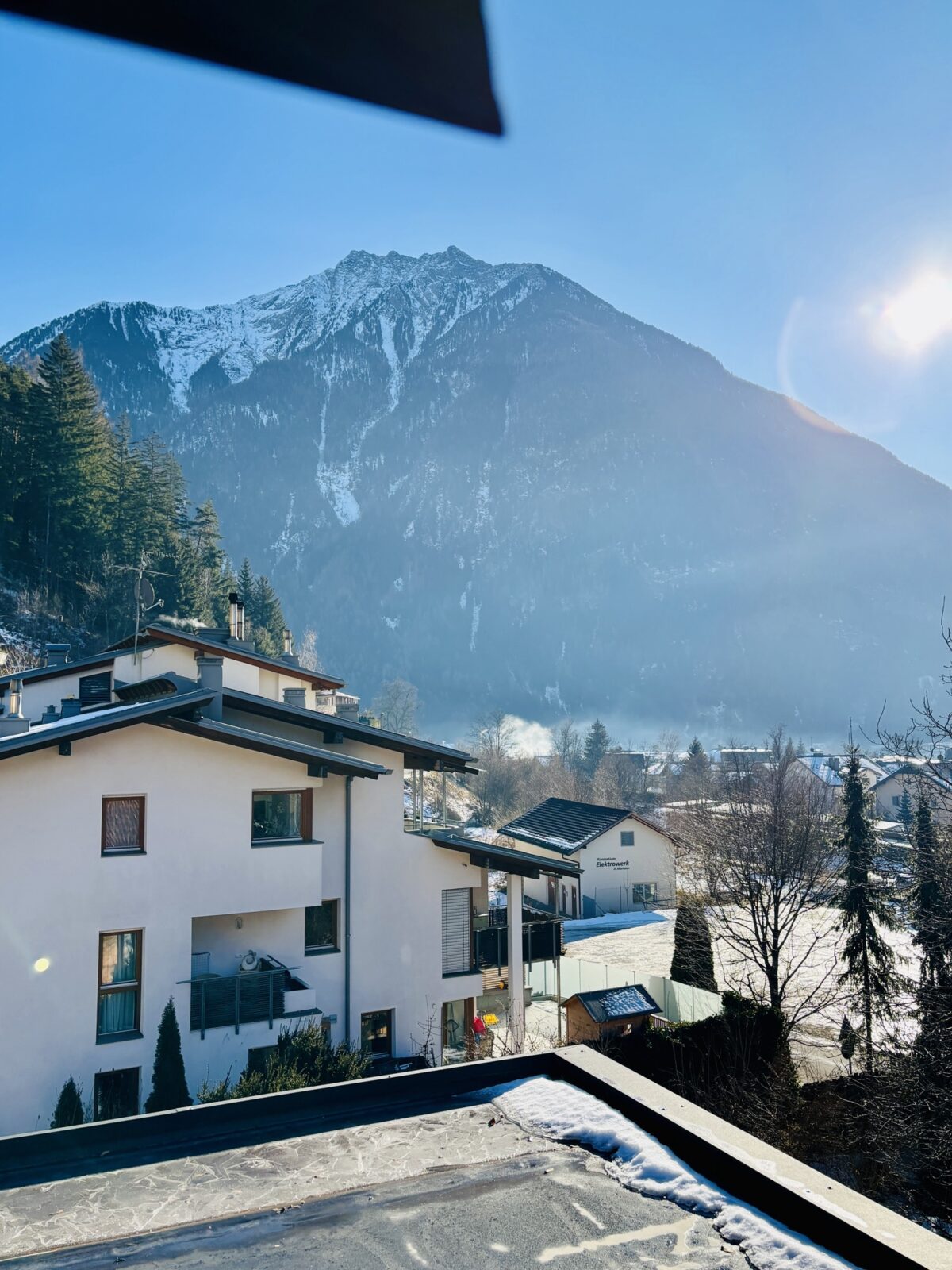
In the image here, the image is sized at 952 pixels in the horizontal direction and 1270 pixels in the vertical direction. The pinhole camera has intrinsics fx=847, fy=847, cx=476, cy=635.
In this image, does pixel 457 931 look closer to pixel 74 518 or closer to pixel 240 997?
pixel 240 997

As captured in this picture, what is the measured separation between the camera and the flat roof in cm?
402

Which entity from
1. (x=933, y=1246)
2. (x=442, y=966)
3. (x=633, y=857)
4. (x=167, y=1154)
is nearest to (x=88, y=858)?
(x=442, y=966)

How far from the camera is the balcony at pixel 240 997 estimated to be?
14109 millimetres

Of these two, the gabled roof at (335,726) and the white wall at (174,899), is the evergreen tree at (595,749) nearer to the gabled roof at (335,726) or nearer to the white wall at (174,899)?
the gabled roof at (335,726)

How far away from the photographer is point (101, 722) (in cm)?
1341

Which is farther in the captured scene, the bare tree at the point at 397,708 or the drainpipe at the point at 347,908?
the bare tree at the point at 397,708

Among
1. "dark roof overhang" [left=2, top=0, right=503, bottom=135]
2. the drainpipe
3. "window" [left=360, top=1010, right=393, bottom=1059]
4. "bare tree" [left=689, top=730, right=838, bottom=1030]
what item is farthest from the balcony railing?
"dark roof overhang" [left=2, top=0, right=503, bottom=135]

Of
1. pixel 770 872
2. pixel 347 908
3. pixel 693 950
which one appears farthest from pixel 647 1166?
pixel 693 950

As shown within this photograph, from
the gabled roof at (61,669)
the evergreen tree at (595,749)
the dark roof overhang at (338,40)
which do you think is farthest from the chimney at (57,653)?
the evergreen tree at (595,749)

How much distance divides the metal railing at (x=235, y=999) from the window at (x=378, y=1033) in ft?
8.43

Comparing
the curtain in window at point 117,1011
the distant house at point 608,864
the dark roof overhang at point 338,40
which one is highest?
the dark roof overhang at point 338,40

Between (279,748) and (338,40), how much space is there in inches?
533

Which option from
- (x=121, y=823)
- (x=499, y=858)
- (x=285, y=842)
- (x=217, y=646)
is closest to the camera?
(x=121, y=823)

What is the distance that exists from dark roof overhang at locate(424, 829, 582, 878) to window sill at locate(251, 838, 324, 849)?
271 cm
